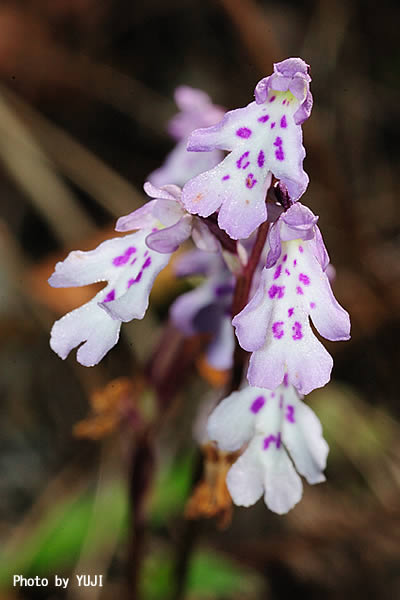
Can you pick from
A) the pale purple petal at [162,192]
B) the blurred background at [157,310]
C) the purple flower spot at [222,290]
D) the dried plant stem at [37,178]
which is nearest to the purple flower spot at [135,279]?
the pale purple petal at [162,192]

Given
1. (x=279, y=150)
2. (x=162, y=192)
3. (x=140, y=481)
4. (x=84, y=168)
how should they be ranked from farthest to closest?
1. (x=84, y=168)
2. (x=140, y=481)
3. (x=162, y=192)
4. (x=279, y=150)

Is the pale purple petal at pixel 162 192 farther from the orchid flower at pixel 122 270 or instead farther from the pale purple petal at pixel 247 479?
the pale purple petal at pixel 247 479

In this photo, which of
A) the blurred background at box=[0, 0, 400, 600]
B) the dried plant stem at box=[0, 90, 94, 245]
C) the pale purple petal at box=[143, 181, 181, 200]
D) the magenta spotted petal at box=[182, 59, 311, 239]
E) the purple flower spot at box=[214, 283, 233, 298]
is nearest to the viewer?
the magenta spotted petal at box=[182, 59, 311, 239]

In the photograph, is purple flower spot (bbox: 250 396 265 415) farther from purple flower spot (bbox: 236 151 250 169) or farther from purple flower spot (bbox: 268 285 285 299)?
purple flower spot (bbox: 236 151 250 169)

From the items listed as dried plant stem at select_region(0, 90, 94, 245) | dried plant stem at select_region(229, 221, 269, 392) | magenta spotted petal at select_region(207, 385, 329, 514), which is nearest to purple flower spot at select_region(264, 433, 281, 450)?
magenta spotted petal at select_region(207, 385, 329, 514)

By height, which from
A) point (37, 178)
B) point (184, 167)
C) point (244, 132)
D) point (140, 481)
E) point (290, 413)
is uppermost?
point (37, 178)

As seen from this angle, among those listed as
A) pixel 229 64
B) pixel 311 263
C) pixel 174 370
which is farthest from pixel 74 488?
pixel 229 64

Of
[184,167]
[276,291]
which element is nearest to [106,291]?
[276,291]

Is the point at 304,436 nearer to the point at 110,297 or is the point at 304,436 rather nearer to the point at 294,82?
the point at 110,297
